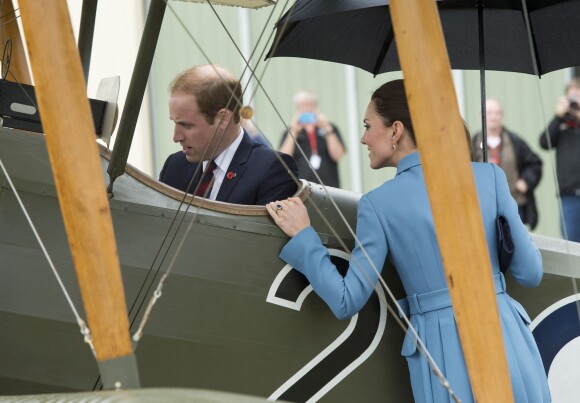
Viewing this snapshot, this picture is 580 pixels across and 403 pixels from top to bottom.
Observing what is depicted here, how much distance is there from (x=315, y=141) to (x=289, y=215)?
4917 millimetres

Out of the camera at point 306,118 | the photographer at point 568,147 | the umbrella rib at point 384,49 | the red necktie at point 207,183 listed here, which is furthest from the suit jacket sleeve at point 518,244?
the camera at point 306,118

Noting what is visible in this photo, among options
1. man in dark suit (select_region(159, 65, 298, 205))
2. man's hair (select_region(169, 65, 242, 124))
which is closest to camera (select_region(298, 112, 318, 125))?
man in dark suit (select_region(159, 65, 298, 205))

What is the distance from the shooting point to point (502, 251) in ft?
11.5

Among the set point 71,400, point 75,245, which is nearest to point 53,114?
point 75,245

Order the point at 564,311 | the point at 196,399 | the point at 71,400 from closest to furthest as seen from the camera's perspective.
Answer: the point at 196,399
the point at 71,400
the point at 564,311

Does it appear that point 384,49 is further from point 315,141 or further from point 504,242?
point 315,141

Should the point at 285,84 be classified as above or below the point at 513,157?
above

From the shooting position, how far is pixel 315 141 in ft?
28.1

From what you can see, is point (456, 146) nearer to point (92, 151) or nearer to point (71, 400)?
point (92, 151)

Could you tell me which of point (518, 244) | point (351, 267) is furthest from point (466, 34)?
point (351, 267)

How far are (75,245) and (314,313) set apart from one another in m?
1.20

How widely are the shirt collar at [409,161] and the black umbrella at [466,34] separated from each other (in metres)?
0.94

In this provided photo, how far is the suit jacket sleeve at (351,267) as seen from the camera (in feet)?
11.4

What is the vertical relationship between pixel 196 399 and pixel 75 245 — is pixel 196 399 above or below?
below
